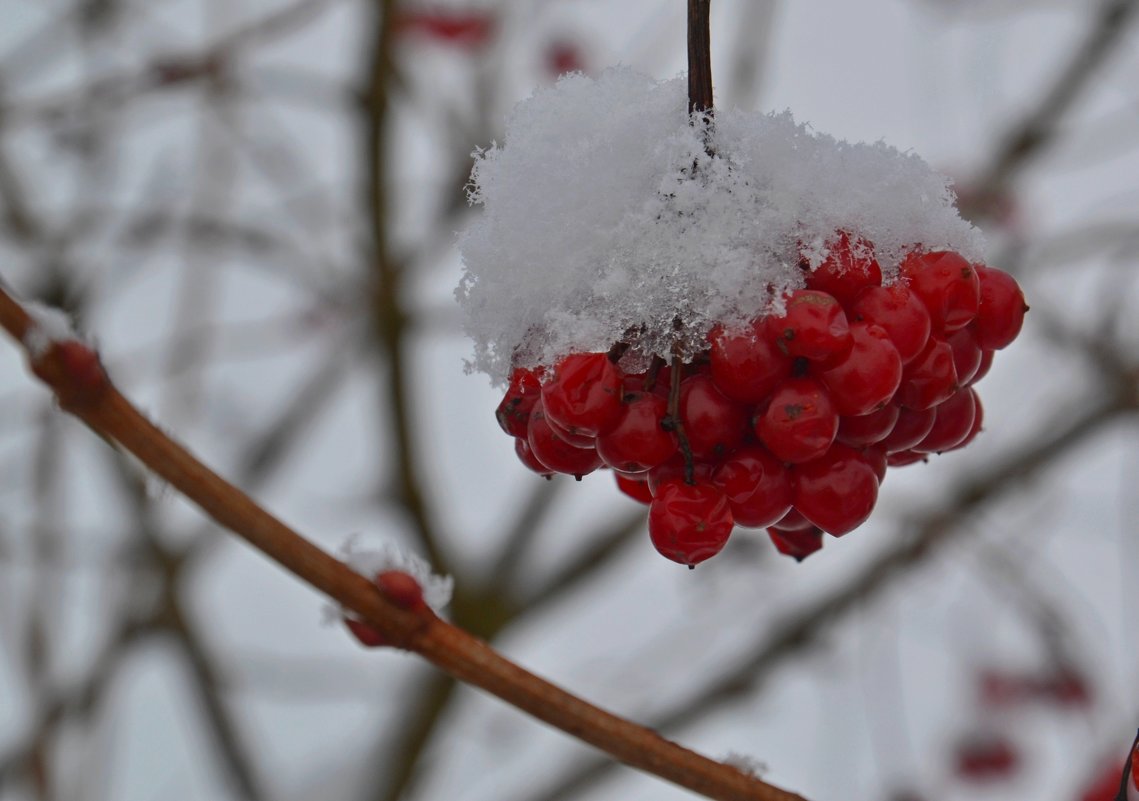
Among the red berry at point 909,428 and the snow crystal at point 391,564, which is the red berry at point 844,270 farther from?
the snow crystal at point 391,564

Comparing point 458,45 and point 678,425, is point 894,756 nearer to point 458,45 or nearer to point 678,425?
point 458,45

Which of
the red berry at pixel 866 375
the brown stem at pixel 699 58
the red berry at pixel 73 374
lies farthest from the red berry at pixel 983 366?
the red berry at pixel 73 374

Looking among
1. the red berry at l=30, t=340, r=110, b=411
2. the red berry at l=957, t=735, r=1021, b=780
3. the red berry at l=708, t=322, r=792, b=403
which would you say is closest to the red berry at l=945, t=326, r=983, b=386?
the red berry at l=708, t=322, r=792, b=403

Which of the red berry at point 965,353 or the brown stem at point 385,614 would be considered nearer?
the brown stem at point 385,614

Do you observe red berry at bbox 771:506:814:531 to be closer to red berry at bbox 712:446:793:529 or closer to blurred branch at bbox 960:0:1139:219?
red berry at bbox 712:446:793:529

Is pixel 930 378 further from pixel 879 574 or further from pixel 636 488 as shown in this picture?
pixel 879 574

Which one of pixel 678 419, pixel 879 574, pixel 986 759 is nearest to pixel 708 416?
pixel 678 419
